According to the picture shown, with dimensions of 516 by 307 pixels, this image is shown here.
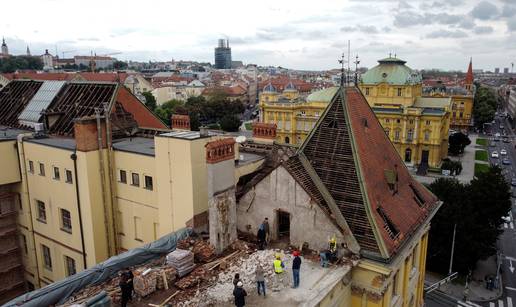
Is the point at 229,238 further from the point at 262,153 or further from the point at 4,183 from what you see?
the point at 4,183

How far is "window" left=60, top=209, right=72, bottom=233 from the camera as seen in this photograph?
1185 inches

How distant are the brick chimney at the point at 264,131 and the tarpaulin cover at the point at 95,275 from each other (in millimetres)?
12490

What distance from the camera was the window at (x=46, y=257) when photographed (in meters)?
33.0

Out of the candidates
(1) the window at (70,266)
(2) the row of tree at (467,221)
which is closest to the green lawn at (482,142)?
(2) the row of tree at (467,221)

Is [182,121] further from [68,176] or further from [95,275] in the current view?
[95,275]

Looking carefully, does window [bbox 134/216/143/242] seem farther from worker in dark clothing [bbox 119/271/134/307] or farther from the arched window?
the arched window

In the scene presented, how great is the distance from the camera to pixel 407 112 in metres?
91.8

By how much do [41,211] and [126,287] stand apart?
20.9 m

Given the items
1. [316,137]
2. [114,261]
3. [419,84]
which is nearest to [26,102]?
[114,261]

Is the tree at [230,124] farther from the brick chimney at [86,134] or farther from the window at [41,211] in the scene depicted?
the brick chimney at [86,134]

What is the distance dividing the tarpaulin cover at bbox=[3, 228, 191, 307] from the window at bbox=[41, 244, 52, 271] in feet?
58.2

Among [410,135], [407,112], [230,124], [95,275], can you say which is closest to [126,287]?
[95,275]

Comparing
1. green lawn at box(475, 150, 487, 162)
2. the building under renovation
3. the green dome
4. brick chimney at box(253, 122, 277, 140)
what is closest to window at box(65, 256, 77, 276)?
the building under renovation

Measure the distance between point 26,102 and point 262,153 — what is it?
26672 millimetres
